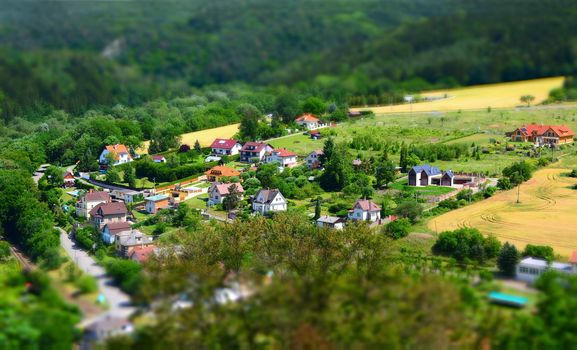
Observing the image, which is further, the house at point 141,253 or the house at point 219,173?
the house at point 219,173

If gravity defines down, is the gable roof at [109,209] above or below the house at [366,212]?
above

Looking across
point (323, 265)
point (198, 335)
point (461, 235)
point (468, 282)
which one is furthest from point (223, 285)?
point (461, 235)

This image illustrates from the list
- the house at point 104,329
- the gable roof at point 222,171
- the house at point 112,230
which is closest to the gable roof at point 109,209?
the house at point 112,230

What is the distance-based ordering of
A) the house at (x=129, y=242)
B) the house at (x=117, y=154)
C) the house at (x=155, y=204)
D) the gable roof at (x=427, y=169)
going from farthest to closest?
the house at (x=117, y=154)
the gable roof at (x=427, y=169)
the house at (x=155, y=204)
the house at (x=129, y=242)

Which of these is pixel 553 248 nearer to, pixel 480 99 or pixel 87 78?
pixel 480 99

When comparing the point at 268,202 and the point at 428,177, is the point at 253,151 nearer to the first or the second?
the point at 428,177

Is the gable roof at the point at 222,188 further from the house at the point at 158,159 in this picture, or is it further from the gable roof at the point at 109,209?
the house at the point at 158,159

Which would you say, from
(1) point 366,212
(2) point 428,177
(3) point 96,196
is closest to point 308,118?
(2) point 428,177
